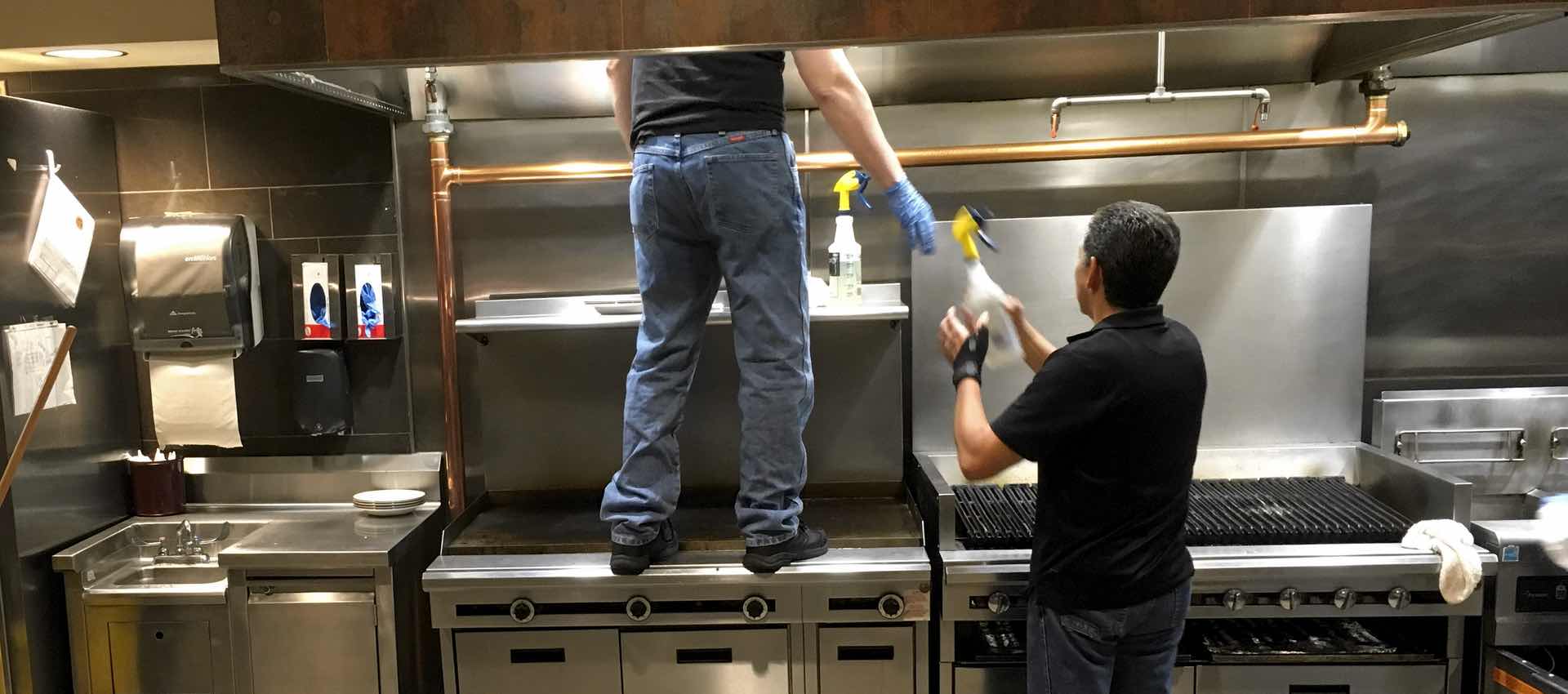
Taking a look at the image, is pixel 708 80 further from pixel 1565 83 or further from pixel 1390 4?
pixel 1565 83

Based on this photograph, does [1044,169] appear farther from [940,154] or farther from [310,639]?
[310,639]

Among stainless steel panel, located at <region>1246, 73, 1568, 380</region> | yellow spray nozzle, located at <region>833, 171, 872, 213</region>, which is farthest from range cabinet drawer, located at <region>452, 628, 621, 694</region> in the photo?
stainless steel panel, located at <region>1246, 73, 1568, 380</region>

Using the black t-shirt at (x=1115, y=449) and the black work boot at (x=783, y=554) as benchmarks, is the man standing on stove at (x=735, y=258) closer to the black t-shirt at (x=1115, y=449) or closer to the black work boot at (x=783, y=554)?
the black work boot at (x=783, y=554)

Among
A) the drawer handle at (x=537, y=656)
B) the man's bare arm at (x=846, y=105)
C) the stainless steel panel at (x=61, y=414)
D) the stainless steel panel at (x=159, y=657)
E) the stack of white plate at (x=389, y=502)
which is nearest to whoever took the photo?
the man's bare arm at (x=846, y=105)

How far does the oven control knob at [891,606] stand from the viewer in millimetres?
1711

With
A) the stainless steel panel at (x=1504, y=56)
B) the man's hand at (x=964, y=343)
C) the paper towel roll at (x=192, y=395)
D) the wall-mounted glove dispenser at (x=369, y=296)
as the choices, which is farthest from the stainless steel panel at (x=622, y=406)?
the stainless steel panel at (x=1504, y=56)

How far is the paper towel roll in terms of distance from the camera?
2176mm

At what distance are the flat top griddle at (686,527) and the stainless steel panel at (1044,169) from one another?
2.05 feet

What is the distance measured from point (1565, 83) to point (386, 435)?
2.89 meters

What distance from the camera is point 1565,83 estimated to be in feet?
7.07

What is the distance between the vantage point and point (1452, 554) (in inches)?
65.1

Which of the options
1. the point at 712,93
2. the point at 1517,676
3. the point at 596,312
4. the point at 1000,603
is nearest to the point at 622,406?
the point at 596,312

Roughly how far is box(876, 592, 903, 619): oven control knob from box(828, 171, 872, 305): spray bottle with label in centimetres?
65

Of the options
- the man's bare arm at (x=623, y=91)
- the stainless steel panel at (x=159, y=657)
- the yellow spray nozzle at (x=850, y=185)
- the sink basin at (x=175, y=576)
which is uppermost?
the man's bare arm at (x=623, y=91)
